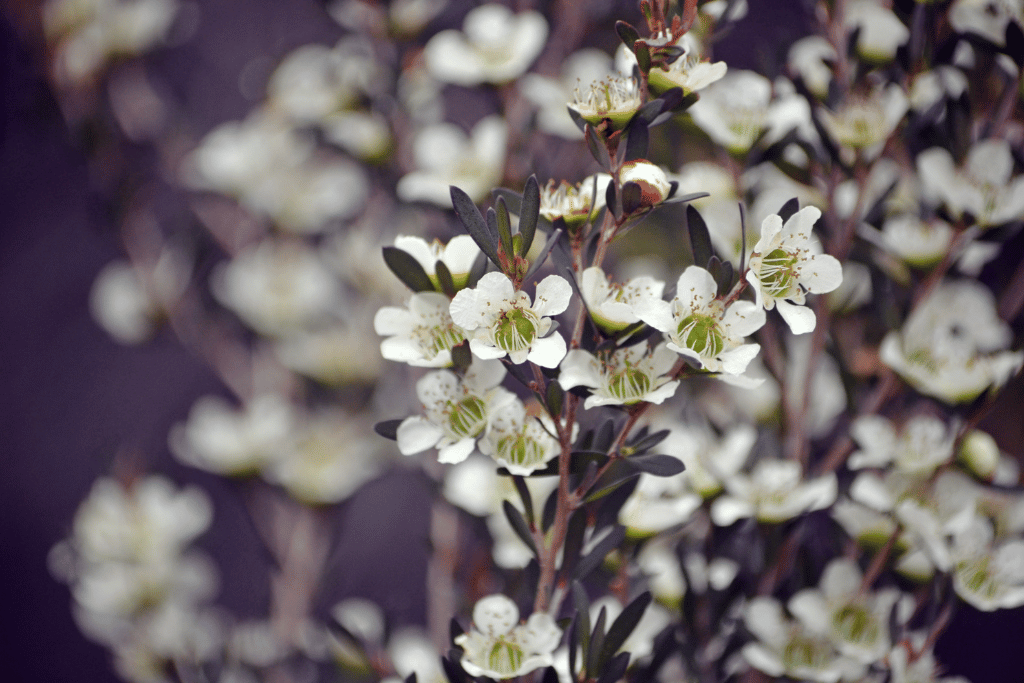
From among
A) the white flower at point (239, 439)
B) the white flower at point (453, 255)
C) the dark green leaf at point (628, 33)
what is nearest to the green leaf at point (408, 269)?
the white flower at point (453, 255)

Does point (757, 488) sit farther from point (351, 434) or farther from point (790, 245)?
point (351, 434)

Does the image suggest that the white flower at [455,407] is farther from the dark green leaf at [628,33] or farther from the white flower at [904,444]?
the white flower at [904,444]

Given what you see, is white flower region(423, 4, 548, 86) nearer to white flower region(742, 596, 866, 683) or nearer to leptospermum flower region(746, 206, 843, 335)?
leptospermum flower region(746, 206, 843, 335)

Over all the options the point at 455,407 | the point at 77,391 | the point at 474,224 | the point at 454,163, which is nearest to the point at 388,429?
the point at 455,407

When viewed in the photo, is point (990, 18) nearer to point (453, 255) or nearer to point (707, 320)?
point (707, 320)

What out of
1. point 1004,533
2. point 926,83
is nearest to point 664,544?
point 1004,533

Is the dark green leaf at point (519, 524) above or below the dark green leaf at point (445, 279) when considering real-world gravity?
below
